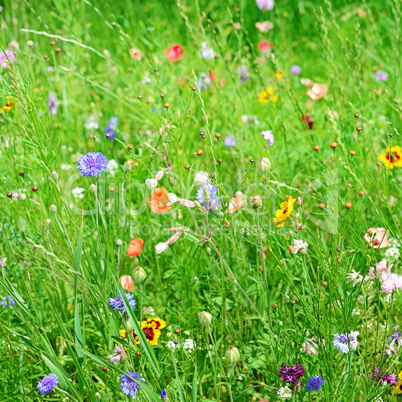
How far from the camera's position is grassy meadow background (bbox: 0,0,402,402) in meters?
1.10

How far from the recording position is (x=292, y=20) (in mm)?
3197

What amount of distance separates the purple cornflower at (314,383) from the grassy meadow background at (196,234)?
0.07ft

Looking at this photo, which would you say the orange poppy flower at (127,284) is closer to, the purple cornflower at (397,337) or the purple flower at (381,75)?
the purple cornflower at (397,337)

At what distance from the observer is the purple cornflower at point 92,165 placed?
1.22 m

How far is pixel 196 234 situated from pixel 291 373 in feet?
1.28

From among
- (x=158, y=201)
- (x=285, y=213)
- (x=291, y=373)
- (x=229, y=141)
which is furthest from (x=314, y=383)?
(x=229, y=141)

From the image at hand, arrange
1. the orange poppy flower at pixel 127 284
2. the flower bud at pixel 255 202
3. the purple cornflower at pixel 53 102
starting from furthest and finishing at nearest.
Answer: the purple cornflower at pixel 53 102
the orange poppy flower at pixel 127 284
the flower bud at pixel 255 202

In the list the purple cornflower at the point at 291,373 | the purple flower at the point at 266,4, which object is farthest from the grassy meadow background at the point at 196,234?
the purple flower at the point at 266,4

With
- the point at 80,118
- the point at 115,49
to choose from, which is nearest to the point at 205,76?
the point at 80,118

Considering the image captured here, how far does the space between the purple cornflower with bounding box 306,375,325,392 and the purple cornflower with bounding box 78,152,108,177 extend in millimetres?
722

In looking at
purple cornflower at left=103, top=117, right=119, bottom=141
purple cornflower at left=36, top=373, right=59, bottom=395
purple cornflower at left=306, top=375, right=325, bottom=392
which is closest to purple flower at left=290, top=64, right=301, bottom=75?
purple cornflower at left=103, top=117, right=119, bottom=141

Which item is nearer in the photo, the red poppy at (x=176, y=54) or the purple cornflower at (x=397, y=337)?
the purple cornflower at (x=397, y=337)

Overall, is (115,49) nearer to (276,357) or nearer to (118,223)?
(118,223)

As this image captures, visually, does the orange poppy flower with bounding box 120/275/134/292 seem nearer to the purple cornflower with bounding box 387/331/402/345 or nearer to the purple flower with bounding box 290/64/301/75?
the purple cornflower with bounding box 387/331/402/345
